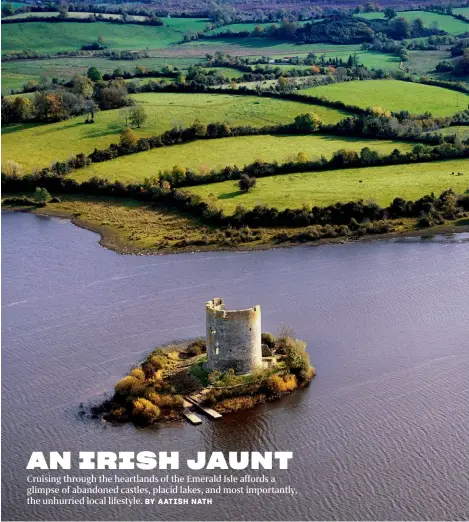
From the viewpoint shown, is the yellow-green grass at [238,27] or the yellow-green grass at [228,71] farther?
the yellow-green grass at [238,27]

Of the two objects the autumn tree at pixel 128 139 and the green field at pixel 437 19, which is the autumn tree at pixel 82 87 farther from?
the green field at pixel 437 19

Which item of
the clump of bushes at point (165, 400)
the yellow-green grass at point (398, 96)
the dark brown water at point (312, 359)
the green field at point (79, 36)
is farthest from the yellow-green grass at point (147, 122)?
the clump of bushes at point (165, 400)

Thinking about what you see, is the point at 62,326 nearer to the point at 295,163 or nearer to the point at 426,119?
the point at 295,163

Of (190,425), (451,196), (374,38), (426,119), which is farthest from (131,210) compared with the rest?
(374,38)

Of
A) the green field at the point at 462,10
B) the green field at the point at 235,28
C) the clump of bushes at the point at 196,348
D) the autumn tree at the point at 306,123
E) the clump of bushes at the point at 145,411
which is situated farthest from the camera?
the green field at the point at 462,10

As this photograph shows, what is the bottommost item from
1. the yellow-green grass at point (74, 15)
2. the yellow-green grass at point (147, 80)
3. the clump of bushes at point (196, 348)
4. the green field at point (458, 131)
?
the clump of bushes at point (196, 348)
